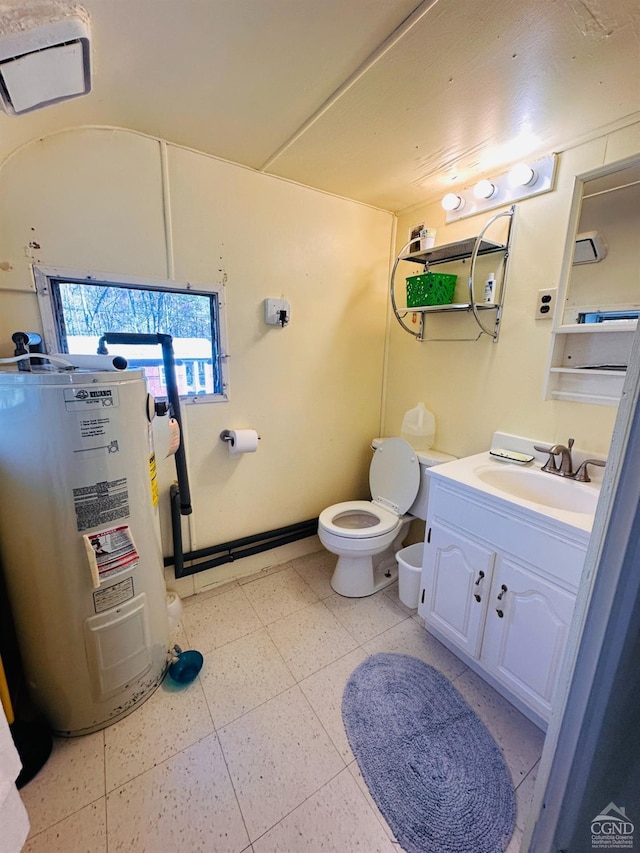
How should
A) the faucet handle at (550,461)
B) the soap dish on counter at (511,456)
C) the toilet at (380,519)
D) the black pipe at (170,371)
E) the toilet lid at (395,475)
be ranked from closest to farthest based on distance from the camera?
the black pipe at (170,371), the faucet handle at (550,461), the soap dish on counter at (511,456), the toilet at (380,519), the toilet lid at (395,475)

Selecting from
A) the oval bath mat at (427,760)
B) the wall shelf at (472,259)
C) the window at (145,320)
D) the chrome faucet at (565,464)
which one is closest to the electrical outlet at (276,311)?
the window at (145,320)

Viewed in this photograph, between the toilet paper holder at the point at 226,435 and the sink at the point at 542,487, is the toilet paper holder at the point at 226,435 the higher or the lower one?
the higher one

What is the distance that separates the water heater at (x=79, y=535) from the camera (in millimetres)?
983

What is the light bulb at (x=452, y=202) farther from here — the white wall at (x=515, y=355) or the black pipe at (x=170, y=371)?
the black pipe at (x=170, y=371)

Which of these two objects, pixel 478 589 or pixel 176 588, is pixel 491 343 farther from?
pixel 176 588

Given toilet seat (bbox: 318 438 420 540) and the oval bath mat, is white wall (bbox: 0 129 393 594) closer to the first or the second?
toilet seat (bbox: 318 438 420 540)

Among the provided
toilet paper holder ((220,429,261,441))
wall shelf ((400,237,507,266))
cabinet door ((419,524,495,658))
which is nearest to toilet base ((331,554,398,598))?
cabinet door ((419,524,495,658))

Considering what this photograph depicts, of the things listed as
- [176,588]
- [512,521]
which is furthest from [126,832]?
[512,521]

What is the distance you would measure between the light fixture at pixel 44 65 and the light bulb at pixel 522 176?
1.59 m

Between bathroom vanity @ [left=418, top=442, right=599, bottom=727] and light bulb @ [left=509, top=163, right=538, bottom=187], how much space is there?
122 centimetres

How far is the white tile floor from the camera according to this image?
0.96 metres

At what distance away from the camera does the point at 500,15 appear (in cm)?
85

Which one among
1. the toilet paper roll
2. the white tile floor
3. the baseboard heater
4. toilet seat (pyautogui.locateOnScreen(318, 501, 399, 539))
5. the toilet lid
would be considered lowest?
the white tile floor

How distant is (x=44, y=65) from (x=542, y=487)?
6.83 ft
